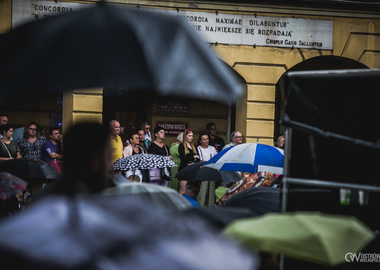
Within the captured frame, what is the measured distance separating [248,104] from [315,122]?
1079 cm

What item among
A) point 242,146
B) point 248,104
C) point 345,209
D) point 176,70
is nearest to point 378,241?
point 345,209

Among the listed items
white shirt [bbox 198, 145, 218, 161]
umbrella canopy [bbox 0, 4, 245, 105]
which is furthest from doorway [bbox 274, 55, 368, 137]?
umbrella canopy [bbox 0, 4, 245, 105]

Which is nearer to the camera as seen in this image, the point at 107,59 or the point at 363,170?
the point at 107,59

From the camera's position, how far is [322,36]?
1536 cm

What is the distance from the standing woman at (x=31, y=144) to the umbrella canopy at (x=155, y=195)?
7981mm

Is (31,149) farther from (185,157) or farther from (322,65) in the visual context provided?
(322,65)

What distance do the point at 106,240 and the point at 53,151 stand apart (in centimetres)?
973

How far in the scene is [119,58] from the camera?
9.82 feet

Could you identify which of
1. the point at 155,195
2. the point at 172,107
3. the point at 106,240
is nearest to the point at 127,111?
the point at 172,107

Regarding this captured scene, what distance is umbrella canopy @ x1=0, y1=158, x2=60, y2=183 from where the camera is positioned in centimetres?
788

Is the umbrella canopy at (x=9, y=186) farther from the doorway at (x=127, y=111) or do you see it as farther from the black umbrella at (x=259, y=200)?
the doorway at (x=127, y=111)

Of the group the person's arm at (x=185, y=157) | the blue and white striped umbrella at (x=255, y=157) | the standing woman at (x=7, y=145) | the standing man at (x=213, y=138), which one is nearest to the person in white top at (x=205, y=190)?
the person's arm at (x=185, y=157)

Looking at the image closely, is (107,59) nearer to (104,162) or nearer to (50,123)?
(104,162)

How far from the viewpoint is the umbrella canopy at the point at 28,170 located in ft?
25.8
